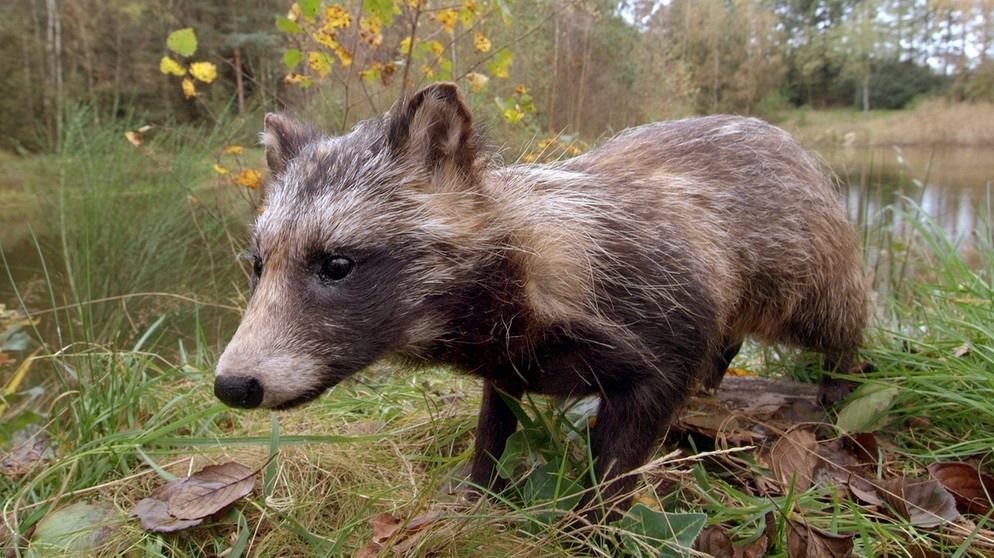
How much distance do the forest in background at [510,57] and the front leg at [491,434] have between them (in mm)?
1385

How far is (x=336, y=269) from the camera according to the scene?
Result: 6.54 ft

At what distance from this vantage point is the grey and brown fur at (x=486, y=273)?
1966 millimetres

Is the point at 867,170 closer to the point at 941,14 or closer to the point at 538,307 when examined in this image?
the point at 941,14

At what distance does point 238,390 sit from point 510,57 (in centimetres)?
343

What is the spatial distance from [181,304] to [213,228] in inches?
37.3

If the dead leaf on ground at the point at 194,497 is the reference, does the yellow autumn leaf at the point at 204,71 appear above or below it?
above

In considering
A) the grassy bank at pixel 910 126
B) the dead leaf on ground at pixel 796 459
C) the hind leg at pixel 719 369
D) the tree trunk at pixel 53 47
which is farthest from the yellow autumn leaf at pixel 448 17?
the tree trunk at pixel 53 47

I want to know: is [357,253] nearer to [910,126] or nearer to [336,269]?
[336,269]

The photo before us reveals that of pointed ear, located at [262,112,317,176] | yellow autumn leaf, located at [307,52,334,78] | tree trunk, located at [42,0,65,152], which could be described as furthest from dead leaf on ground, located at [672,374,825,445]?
tree trunk, located at [42,0,65,152]

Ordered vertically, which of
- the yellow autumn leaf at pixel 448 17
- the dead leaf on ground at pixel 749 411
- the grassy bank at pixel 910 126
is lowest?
the dead leaf on ground at pixel 749 411

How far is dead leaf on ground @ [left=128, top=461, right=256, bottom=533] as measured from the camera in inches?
87.0

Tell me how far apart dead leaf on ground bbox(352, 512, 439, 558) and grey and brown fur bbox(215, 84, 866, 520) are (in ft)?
1.60

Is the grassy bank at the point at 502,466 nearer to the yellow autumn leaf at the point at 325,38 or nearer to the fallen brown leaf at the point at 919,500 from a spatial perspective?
the fallen brown leaf at the point at 919,500

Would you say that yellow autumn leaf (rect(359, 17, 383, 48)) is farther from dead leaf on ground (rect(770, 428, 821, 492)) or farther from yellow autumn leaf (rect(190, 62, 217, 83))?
dead leaf on ground (rect(770, 428, 821, 492))
